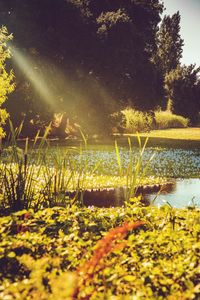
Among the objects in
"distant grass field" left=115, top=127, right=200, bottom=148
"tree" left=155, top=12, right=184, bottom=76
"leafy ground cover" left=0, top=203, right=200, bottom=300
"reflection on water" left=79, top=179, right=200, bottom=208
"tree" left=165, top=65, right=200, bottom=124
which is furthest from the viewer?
"tree" left=155, top=12, right=184, bottom=76

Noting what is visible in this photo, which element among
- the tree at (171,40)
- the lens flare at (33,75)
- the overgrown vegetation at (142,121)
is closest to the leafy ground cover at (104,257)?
the lens flare at (33,75)

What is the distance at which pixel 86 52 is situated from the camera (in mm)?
23844

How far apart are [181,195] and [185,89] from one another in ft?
119

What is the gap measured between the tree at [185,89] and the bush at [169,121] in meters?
2.08

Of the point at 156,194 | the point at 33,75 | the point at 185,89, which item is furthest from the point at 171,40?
the point at 156,194

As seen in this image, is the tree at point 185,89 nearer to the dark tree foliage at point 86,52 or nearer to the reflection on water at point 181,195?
the dark tree foliage at point 86,52

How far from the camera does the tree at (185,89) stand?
44.1 meters

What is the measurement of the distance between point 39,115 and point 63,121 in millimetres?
3671

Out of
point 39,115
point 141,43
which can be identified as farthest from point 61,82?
point 141,43

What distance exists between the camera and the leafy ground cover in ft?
7.20

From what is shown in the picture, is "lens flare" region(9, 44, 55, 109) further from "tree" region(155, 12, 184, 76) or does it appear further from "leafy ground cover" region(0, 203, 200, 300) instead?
"tree" region(155, 12, 184, 76)

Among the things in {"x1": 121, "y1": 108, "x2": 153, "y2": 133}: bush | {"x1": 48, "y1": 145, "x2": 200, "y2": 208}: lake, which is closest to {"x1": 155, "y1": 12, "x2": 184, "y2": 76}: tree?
{"x1": 121, "y1": 108, "x2": 153, "y2": 133}: bush

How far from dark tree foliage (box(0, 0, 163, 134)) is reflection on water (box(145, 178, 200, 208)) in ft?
45.7

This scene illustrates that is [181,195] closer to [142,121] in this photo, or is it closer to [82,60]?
[82,60]
